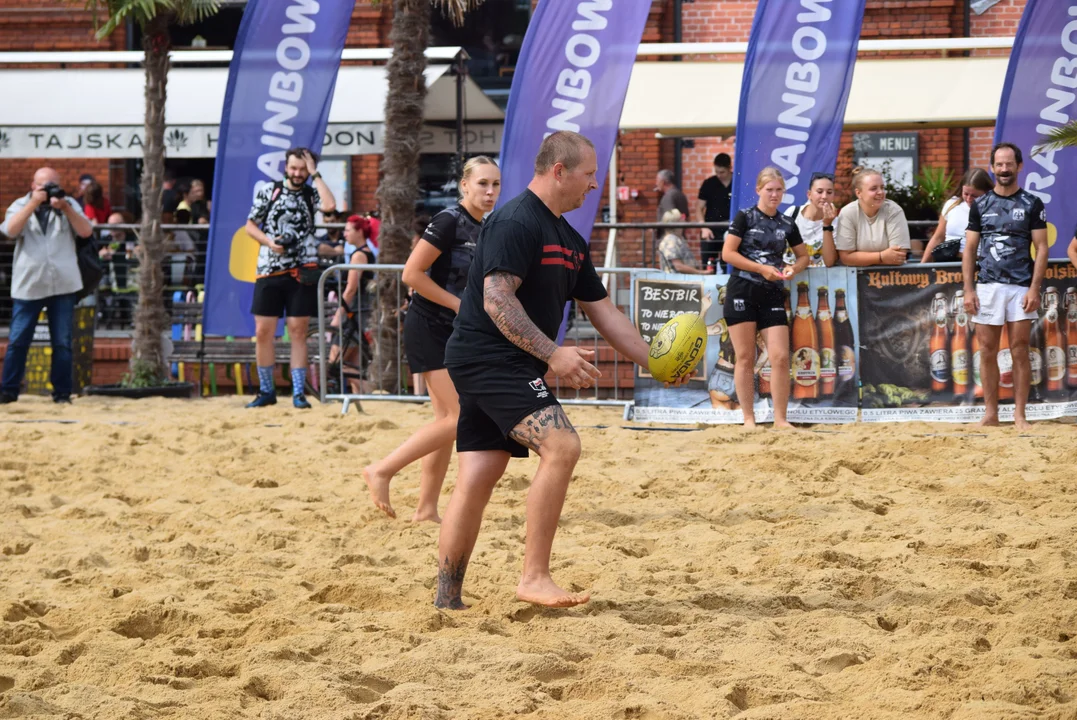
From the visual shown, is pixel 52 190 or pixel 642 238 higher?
pixel 52 190

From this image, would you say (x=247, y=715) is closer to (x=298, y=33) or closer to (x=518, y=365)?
(x=518, y=365)

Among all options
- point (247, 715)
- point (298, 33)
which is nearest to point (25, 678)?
point (247, 715)

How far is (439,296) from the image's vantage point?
648 cm

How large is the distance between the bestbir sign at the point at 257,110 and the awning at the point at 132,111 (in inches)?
143

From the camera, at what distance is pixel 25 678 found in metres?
4.25

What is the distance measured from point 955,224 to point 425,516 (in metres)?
6.29

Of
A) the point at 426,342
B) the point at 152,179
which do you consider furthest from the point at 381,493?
the point at 152,179

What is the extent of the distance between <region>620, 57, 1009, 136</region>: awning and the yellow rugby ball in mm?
10217

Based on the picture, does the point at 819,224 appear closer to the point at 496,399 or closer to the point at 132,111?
the point at 496,399

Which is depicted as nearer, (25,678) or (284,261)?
(25,678)

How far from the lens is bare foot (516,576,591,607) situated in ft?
16.2

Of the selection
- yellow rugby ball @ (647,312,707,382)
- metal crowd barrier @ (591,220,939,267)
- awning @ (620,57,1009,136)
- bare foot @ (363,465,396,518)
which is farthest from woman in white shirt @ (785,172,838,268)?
yellow rugby ball @ (647,312,707,382)

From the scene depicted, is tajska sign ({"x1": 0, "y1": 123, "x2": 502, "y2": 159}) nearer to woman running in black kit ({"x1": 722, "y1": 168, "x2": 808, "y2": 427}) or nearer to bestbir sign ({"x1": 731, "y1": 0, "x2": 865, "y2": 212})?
bestbir sign ({"x1": 731, "y1": 0, "x2": 865, "y2": 212})

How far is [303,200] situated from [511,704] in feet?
25.6
